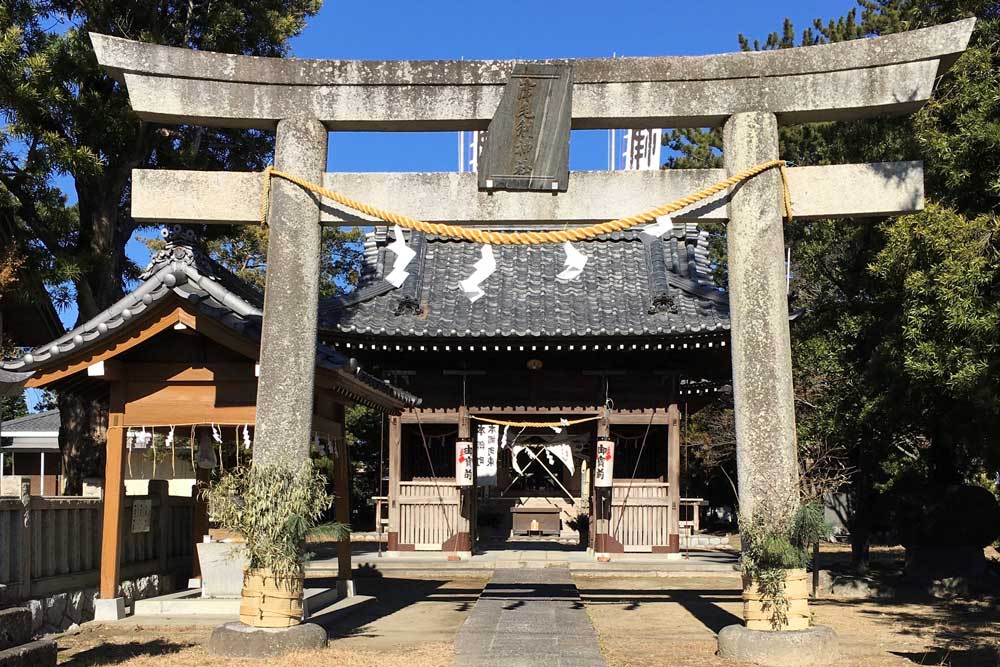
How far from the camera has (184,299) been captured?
10281mm

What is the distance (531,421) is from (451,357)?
2.06 metres

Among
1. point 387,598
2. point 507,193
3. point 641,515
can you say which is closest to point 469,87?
point 507,193

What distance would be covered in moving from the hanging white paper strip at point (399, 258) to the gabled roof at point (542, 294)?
135mm

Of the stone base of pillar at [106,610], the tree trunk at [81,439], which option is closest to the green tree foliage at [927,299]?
the stone base of pillar at [106,610]

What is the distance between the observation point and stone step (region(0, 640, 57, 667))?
5.91 m

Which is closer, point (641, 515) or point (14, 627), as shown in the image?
point (14, 627)

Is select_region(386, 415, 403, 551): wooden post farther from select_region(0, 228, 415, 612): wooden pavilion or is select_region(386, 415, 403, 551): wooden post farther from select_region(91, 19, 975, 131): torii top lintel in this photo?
select_region(91, 19, 975, 131): torii top lintel

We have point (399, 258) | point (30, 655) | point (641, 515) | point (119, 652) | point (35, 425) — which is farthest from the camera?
point (35, 425)

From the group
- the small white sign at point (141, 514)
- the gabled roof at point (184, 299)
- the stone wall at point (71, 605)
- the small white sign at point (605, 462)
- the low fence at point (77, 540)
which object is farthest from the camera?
the small white sign at point (605, 462)

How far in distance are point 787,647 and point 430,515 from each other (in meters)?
11.5

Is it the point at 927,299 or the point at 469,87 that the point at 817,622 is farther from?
the point at 469,87

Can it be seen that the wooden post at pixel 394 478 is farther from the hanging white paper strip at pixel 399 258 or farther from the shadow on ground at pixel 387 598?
the hanging white paper strip at pixel 399 258

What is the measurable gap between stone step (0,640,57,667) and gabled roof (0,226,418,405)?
3.58 m

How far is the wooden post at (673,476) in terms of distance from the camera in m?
18.5
